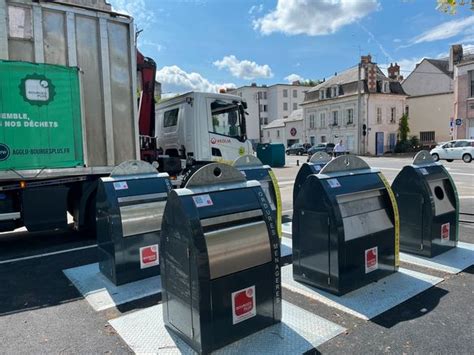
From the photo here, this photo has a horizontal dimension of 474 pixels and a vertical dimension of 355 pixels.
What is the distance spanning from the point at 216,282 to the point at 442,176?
3.88 metres

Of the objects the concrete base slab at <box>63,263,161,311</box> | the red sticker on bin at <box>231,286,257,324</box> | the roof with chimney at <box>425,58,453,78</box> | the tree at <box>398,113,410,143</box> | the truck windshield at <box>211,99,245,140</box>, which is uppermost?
the roof with chimney at <box>425,58,453,78</box>

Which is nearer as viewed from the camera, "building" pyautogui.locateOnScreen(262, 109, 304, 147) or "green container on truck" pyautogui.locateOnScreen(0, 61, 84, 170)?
"green container on truck" pyautogui.locateOnScreen(0, 61, 84, 170)

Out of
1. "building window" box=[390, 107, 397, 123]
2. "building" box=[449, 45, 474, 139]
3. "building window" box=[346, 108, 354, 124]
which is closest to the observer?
"building" box=[449, 45, 474, 139]

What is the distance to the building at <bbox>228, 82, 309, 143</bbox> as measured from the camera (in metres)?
71.6

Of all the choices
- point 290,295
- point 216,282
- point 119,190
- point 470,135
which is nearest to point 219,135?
point 119,190

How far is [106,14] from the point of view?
6199 mm

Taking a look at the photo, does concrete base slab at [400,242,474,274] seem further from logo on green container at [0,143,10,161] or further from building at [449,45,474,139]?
building at [449,45,474,139]

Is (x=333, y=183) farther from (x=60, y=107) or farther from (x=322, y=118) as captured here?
(x=322, y=118)

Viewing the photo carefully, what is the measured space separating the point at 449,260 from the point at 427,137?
4313cm

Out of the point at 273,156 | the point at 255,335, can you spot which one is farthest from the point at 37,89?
the point at 273,156

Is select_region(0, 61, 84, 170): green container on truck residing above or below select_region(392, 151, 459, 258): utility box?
above

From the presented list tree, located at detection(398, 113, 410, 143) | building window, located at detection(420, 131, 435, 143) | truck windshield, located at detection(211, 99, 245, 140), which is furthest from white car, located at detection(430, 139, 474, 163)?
building window, located at detection(420, 131, 435, 143)

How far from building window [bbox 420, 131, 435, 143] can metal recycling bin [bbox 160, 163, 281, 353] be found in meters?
45.0

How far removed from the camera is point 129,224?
13.8 feet
